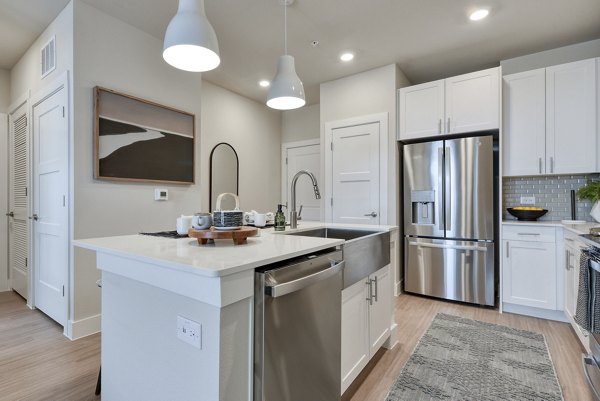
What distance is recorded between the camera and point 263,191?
5.04m

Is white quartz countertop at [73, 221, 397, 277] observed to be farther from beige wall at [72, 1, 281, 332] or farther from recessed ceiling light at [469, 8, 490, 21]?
recessed ceiling light at [469, 8, 490, 21]

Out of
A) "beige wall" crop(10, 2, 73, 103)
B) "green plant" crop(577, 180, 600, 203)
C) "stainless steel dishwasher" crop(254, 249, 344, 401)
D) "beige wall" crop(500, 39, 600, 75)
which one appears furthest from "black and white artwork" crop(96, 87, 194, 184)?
"green plant" crop(577, 180, 600, 203)

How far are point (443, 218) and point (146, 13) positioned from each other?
11.6 feet

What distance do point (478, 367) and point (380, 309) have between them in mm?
746

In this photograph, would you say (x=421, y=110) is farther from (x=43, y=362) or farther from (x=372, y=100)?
(x=43, y=362)

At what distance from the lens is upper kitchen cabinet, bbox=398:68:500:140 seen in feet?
10.4

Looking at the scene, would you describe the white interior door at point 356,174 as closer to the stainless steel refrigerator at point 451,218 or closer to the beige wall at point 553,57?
the stainless steel refrigerator at point 451,218

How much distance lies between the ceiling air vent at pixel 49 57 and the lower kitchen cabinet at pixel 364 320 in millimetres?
3163

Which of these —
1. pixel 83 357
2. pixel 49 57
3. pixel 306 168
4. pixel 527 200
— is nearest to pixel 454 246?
pixel 527 200

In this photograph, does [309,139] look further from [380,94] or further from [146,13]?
[146,13]

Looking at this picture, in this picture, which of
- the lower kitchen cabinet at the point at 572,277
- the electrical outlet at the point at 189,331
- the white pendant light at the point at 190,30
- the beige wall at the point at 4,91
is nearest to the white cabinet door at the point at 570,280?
the lower kitchen cabinet at the point at 572,277

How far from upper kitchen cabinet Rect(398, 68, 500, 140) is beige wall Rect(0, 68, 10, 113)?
15.8ft

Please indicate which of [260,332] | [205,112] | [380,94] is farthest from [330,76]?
[260,332]

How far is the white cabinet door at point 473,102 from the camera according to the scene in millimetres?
3133
